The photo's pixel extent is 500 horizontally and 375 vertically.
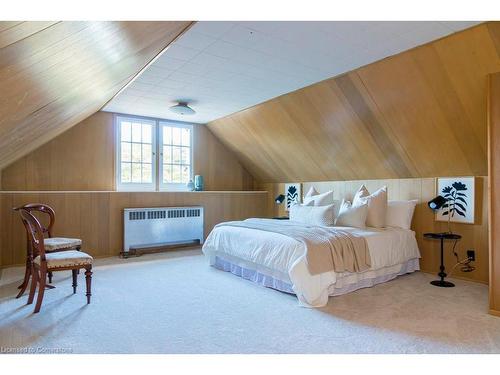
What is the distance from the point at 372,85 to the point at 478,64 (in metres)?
0.98

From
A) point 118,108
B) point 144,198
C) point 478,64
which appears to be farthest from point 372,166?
point 118,108

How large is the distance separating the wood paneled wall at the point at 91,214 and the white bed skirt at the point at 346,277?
1850mm

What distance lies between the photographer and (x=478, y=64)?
2.81 meters

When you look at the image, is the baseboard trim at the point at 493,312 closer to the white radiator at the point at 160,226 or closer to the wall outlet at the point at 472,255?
the wall outlet at the point at 472,255

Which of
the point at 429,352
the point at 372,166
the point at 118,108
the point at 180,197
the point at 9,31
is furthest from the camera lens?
the point at 180,197

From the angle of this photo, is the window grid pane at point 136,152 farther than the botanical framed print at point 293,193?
No

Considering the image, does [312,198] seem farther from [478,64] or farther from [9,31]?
[9,31]

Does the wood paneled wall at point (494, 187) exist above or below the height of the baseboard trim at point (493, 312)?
above

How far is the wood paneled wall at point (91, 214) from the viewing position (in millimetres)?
4395

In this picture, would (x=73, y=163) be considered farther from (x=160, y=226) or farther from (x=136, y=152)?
(x=160, y=226)

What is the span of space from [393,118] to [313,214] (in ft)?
5.01

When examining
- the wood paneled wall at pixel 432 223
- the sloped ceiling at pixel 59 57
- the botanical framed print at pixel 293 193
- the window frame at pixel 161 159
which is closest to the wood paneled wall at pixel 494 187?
the wood paneled wall at pixel 432 223

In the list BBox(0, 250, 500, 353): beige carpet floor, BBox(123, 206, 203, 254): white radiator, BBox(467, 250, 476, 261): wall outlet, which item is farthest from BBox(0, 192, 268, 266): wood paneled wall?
BBox(467, 250, 476, 261): wall outlet

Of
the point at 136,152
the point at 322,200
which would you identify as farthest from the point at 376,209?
the point at 136,152
